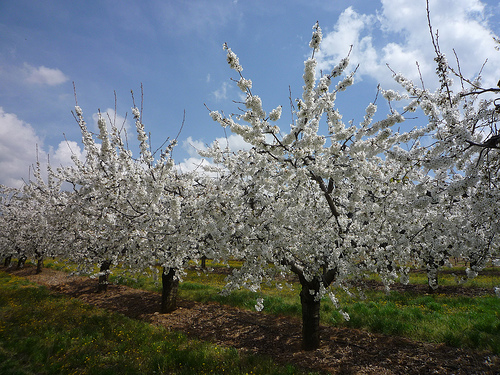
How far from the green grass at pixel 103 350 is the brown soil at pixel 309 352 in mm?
1216

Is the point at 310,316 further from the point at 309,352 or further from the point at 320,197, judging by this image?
the point at 320,197

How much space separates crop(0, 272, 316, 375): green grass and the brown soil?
1.22 meters

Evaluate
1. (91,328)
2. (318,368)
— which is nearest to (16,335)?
(91,328)

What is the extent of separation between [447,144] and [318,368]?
7359 millimetres

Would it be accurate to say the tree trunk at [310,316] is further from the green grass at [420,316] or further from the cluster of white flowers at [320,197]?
Answer: the green grass at [420,316]

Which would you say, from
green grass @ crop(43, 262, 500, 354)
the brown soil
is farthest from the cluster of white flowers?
green grass @ crop(43, 262, 500, 354)

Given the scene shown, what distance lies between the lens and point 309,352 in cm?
866

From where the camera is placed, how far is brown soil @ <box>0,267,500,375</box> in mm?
7250

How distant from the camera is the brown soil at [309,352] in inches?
285

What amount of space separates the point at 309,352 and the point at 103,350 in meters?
7.39

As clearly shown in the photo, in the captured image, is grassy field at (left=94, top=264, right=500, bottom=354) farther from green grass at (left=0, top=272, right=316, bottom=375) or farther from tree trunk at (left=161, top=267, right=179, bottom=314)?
green grass at (left=0, top=272, right=316, bottom=375)

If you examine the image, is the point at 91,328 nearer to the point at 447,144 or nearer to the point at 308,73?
the point at 308,73

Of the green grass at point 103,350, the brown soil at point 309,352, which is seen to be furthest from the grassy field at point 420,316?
the green grass at point 103,350

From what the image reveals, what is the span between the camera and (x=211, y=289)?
17531mm
